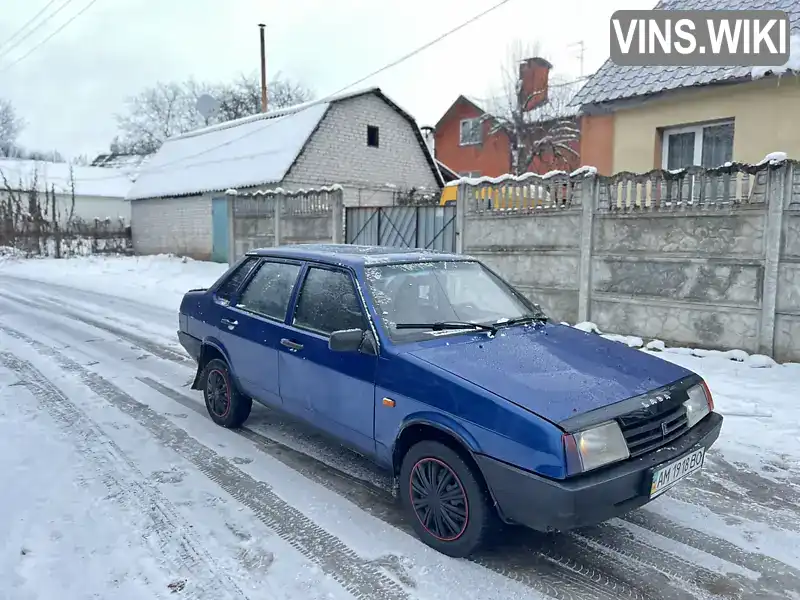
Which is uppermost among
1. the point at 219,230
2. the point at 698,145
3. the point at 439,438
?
the point at 698,145

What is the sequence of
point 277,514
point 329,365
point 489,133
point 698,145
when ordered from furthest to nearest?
point 489,133 → point 698,145 → point 329,365 → point 277,514

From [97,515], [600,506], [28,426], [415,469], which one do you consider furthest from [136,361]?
[600,506]

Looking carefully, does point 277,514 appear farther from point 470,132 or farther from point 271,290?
point 470,132

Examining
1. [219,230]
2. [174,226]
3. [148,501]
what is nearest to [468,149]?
[174,226]

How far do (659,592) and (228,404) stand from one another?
11.4 ft

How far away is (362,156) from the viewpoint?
2238cm

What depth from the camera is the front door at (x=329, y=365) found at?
353 centimetres

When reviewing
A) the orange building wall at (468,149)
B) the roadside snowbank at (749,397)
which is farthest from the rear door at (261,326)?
the orange building wall at (468,149)

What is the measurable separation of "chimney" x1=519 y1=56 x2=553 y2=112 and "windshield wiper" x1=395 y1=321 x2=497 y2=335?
2587cm

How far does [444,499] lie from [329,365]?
116cm

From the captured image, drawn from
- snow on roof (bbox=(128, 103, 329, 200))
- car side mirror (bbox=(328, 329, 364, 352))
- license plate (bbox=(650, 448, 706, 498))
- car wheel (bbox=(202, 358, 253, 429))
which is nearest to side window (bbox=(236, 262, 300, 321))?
car wheel (bbox=(202, 358, 253, 429))

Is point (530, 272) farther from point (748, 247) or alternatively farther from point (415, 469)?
point (415, 469)

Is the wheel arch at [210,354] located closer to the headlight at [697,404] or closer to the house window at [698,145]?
the headlight at [697,404]

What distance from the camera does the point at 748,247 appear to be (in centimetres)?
658
